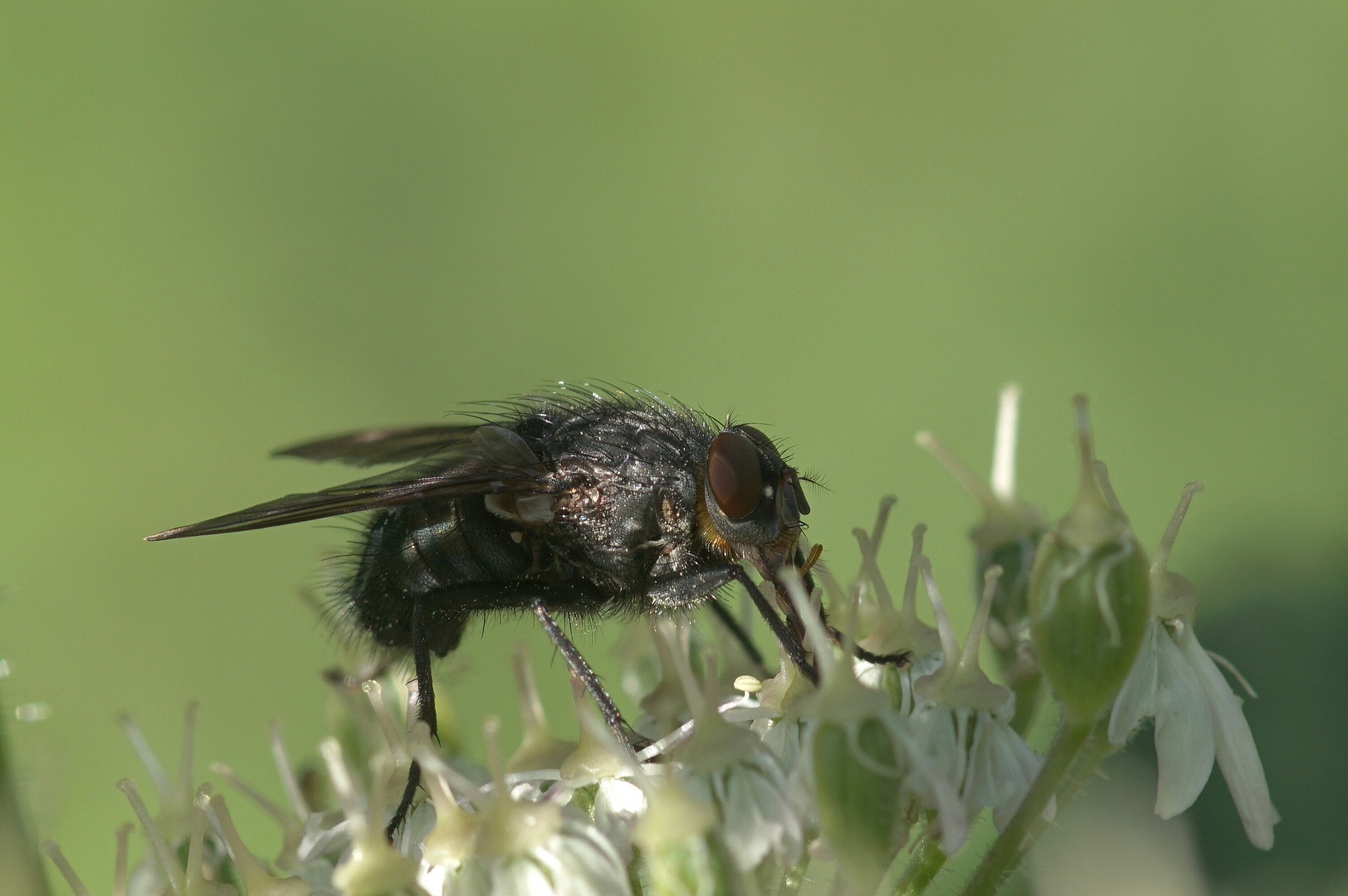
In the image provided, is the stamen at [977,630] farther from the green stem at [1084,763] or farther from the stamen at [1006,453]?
the stamen at [1006,453]

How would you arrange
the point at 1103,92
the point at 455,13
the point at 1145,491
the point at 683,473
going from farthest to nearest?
the point at 455,13 < the point at 1103,92 < the point at 1145,491 < the point at 683,473

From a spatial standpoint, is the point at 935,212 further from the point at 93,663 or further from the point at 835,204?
the point at 93,663

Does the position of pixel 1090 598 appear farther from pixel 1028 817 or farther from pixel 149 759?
pixel 149 759

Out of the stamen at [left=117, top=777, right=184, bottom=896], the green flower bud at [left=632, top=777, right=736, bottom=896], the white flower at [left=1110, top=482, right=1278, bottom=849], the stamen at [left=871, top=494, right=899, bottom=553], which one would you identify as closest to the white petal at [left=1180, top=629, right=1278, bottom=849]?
the white flower at [left=1110, top=482, right=1278, bottom=849]

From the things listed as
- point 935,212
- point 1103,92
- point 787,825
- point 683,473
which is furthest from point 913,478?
point 787,825

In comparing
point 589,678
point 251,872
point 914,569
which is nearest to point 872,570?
point 914,569

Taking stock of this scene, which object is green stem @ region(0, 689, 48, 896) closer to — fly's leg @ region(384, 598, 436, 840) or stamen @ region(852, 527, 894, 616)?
fly's leg @ region(384, 598, 436, 840)

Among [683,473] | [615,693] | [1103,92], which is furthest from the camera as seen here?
[1103,92]
